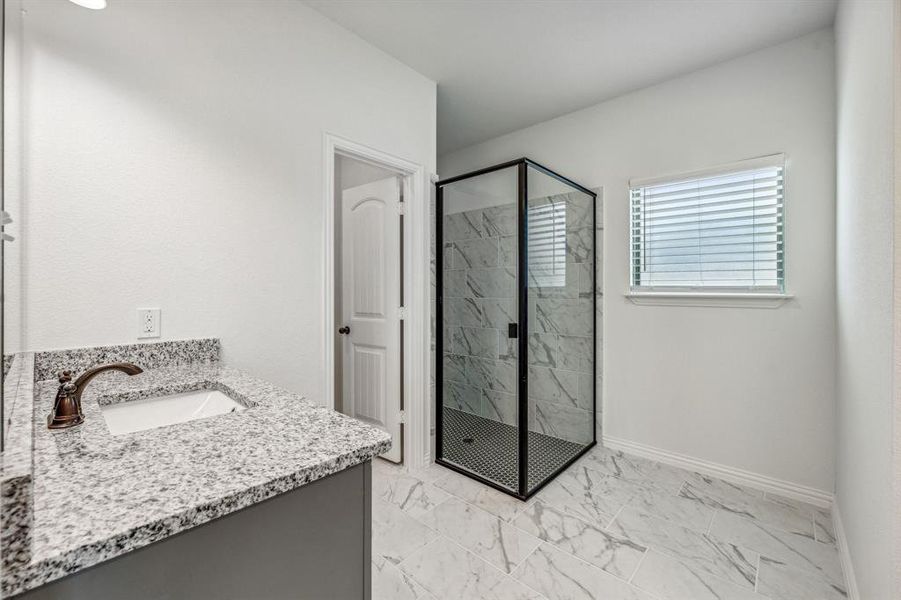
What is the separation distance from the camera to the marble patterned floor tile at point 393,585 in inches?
62.3

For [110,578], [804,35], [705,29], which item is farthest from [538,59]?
[110,578]

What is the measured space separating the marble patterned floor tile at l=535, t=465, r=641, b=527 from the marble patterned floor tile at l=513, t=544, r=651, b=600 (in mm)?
366

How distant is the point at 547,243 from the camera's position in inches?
100

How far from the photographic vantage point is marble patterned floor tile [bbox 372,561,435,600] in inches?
62.3

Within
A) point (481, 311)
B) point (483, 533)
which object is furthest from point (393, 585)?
point (481, 311)

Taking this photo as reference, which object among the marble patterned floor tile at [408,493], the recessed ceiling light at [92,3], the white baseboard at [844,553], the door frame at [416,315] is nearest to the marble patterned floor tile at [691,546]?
the white baseboard at [844,553]

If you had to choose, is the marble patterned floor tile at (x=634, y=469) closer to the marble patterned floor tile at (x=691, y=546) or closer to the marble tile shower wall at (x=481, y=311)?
the marble patterned floor tile at (x=691, y=546)

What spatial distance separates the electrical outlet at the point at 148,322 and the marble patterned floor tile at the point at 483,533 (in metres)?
1.51

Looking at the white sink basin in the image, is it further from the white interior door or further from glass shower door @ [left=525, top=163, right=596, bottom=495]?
glass shower door @ [left=525, top=163, right=596, bottom=495]

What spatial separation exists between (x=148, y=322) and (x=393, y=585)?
1405 millimetres

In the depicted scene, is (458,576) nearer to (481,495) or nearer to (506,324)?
(481,495)

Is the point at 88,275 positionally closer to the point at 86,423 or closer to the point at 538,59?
the point at 86,423

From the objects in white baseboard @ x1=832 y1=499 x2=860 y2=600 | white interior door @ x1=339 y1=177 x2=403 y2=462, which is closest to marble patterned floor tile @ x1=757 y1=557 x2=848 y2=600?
white baseboard @ x1=832 y1=499 x2=860 y2=600

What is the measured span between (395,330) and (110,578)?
2.12 metres
